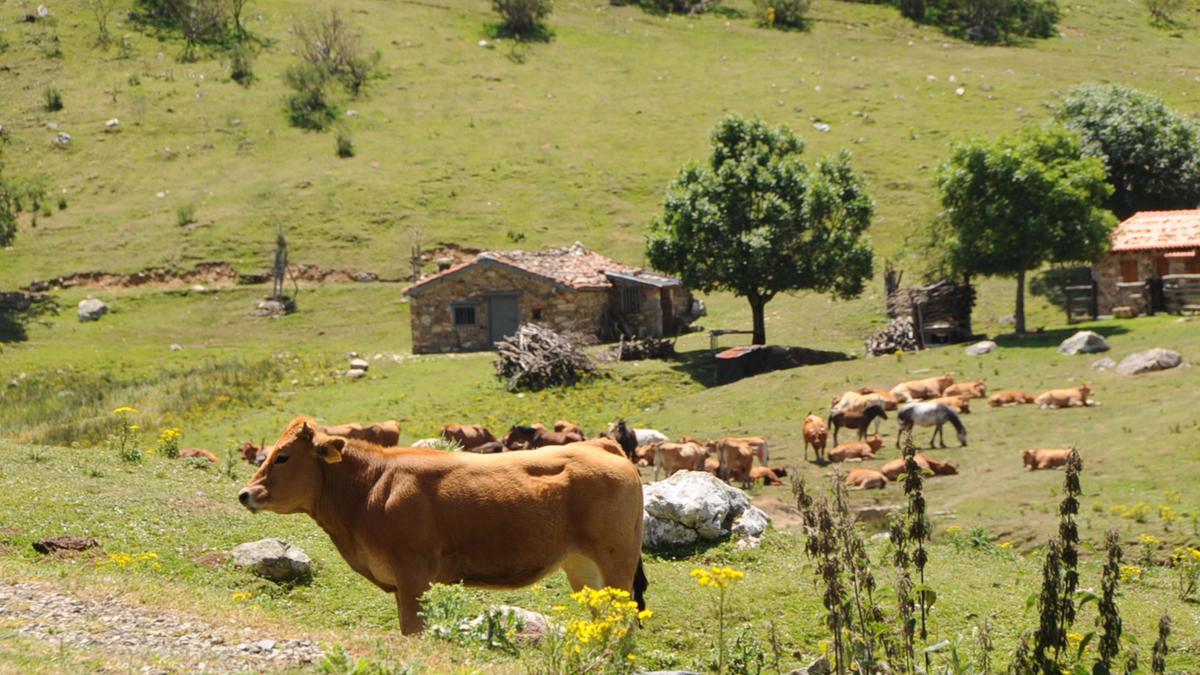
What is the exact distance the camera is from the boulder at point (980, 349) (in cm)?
4512

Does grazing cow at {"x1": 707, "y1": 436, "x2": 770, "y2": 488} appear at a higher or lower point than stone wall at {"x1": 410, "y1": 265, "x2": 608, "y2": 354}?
higher

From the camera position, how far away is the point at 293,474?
13.3 meters

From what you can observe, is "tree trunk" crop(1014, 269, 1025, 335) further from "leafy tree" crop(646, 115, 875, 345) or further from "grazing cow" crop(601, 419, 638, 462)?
"grazing cow" crop(601, 419, 638, 462)

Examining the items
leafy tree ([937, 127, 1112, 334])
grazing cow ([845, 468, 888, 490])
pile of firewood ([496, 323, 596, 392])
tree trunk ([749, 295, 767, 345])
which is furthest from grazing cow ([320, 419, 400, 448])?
leafy tree ([937, 127, 1112, 334])

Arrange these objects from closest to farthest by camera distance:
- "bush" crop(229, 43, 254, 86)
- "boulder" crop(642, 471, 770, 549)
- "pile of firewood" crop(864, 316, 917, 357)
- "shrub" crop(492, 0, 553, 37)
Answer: "boulder" crop(642, 471, 770, 549), "pile of firewood" crop(864, 316, 917, 357), "bush" crop(229, 43, 254, 86), "shrub" crop(492, 0, 553, 37)

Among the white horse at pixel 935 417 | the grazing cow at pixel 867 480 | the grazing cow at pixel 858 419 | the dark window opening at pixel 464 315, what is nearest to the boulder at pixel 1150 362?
the white horse at pixel 935 417

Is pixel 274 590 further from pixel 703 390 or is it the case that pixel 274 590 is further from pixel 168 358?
pixel 168 358

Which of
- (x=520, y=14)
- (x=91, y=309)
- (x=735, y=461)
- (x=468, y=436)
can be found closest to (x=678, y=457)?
(x=735, y=461)

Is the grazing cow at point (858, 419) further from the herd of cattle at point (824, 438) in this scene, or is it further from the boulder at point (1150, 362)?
the boulder at point (1150, 362)

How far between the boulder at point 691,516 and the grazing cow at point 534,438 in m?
11.1

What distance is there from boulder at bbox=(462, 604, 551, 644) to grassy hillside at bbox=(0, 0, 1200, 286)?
180 feet

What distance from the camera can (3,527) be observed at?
16125mm

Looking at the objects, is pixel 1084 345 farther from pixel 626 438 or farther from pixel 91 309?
pixel 91 309

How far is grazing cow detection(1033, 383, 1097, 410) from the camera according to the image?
3516 centimetres
